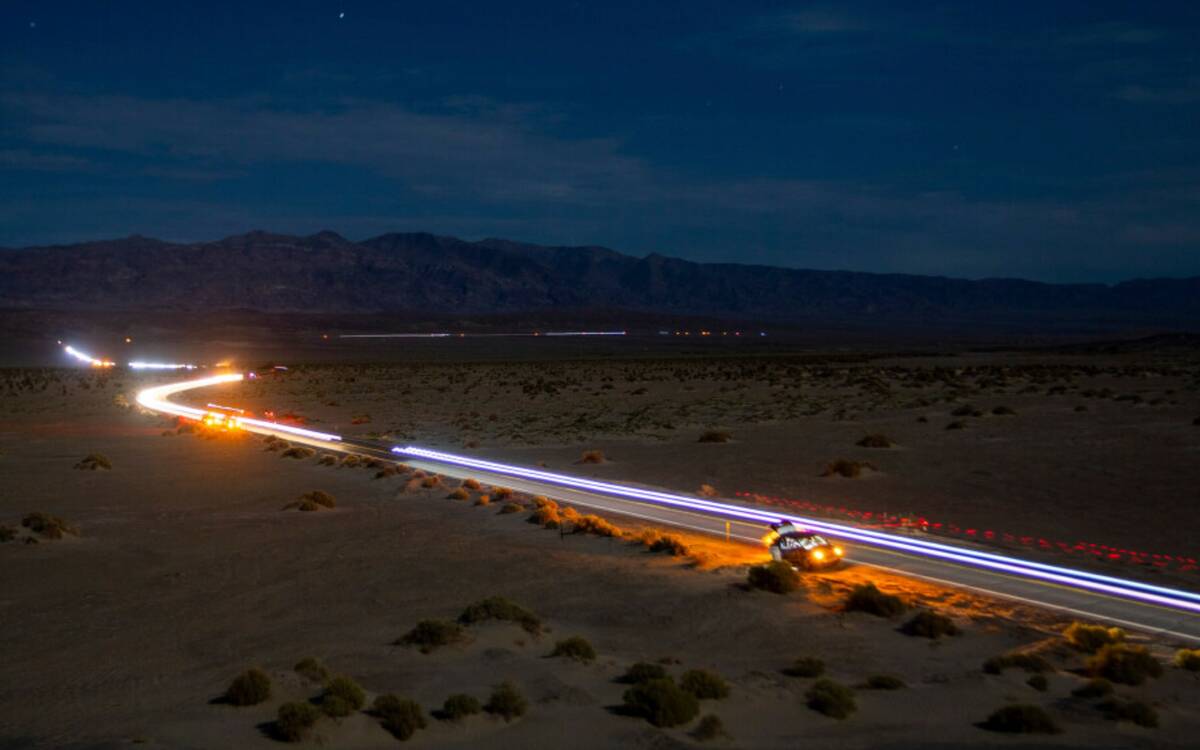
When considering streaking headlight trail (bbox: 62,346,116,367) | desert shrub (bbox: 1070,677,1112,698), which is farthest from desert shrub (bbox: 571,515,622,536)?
streaking headlight trail (bbox: 62,346,116,367)

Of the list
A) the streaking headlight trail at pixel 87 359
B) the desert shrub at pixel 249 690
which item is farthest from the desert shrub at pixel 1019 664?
the streaking headlight trail at pixel 87 359

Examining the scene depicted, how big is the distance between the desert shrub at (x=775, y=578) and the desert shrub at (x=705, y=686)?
4.96m

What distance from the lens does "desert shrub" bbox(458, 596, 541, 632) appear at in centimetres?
1468

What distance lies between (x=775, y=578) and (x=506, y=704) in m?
6.61

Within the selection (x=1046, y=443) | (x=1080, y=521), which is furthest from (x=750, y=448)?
(x=1080, y=521)

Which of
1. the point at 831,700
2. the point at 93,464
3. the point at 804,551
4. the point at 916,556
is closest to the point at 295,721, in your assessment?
the point at 831,700

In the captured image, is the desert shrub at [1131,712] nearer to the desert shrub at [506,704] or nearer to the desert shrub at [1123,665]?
the desert shrub at [1123,665]

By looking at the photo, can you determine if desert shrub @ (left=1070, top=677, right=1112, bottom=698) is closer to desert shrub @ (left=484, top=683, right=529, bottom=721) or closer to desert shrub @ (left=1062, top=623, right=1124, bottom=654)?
desert shrub @ (left=1062, top=623, right=1124, bottom=654)

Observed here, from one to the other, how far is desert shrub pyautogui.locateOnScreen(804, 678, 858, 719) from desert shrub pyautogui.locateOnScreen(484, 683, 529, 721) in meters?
3.06

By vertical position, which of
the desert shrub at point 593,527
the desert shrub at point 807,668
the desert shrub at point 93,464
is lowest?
the desert shrub at point 93,464

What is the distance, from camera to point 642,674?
1212 cm

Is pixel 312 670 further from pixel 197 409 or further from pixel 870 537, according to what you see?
pixel 197 409

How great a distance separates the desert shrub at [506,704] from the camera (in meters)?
11.1

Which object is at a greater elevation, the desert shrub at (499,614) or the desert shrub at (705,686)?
the desert shrub at (705,686)
